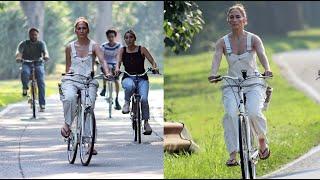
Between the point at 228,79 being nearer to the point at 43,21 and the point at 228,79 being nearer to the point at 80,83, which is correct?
the point at 80,83

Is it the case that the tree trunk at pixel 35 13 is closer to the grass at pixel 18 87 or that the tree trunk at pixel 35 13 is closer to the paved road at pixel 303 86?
the paved road at pixel 303 86

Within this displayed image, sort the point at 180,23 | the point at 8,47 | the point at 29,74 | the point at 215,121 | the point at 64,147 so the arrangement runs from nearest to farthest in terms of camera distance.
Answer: the point at 64,147 < the point at 180,23 < the point at 29,74 < the point at 8,47 < the point at 215,121

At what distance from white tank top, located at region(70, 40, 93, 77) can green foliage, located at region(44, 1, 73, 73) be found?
6697 millimetres

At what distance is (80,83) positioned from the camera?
1225cm

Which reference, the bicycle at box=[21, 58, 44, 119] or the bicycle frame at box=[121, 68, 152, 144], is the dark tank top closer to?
the bicycle frame at box=[121, 68, 152, 144]

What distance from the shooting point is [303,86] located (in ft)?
103

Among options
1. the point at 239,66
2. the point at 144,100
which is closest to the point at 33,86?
the point at 144,100

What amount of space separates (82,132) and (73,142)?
27 centimetres

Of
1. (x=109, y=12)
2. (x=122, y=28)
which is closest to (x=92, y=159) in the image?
(x=122, y=28)

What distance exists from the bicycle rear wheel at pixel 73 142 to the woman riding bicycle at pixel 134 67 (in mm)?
1843

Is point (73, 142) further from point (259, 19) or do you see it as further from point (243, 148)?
point (259, 19)

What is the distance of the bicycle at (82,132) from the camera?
11820 mm

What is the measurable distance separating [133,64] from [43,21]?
49.9ft

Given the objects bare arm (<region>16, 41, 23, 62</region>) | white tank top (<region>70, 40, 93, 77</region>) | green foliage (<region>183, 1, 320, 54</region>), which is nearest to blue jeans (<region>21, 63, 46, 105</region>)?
bare arm (<region>16, 41, 23, 62</region>)
